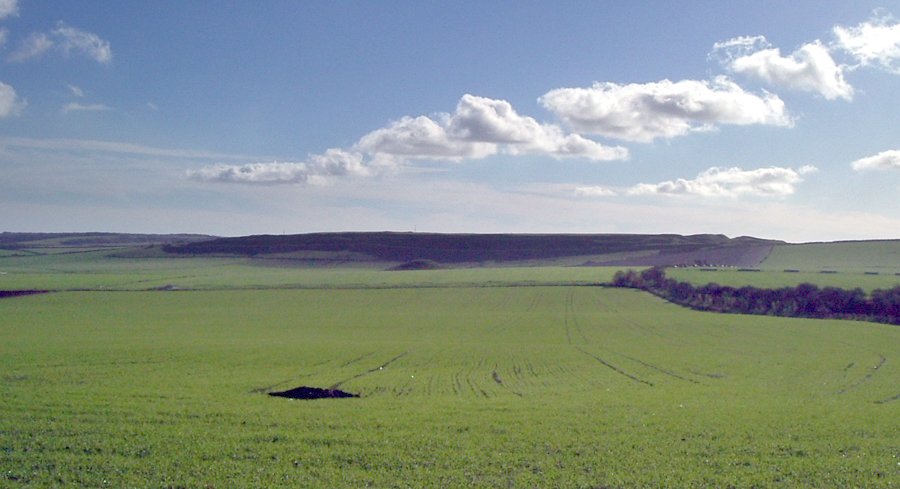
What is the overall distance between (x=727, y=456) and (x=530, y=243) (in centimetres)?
16511

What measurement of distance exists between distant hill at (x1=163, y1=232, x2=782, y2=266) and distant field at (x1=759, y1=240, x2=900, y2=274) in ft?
34.2

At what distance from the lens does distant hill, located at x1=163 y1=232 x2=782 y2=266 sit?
16250 cm

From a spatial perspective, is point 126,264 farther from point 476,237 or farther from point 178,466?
point 178,466

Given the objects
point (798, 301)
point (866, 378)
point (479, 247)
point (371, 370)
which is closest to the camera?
point (866, 378)

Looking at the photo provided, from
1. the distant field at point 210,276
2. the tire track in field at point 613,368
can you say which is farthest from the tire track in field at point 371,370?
the distant field at point 210,276

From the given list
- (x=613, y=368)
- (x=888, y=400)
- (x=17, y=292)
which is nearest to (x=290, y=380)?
(x=613, y=368)

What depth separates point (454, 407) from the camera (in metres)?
21.1

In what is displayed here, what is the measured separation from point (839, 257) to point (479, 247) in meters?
79.0

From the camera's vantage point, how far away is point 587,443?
16.1m

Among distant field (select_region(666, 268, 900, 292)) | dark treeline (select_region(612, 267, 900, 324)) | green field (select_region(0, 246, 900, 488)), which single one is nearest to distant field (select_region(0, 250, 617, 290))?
distant field (select_region(666, 268, 900, 292))

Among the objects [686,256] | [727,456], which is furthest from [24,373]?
[686,256]

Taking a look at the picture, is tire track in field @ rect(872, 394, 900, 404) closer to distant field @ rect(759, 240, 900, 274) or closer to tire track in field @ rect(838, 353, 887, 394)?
tire track in field @ rect(838, 353, 887, 394)

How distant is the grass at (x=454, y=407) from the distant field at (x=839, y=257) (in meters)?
68.4

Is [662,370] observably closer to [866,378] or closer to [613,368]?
[613,368]
